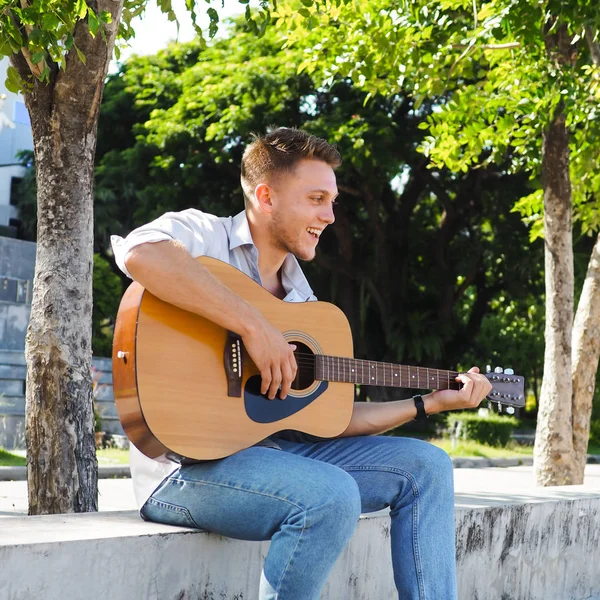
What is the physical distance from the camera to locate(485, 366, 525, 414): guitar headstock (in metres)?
4.36

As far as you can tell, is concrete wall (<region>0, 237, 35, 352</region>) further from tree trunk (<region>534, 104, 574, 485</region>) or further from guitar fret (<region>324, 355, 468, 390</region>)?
guitar fret (<region>324, 355, 468, 390</region>)

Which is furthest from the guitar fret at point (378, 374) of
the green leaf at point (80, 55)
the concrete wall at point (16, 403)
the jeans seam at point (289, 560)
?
the concrete wall at point (16, 403)

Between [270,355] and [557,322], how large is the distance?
5.84 m

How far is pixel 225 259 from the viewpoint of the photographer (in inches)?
145

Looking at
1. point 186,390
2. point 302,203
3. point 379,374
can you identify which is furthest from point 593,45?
point 186,390

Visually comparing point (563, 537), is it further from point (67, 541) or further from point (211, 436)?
point (67, 541)

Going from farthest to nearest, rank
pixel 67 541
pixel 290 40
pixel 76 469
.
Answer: pixel 290 40, pixel 76 469, pixel 67 541

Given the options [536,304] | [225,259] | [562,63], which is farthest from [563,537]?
[536,304]

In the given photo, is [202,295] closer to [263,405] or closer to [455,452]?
→ [263,405]

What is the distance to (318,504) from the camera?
116 inches

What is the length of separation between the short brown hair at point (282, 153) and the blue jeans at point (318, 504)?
98 cm

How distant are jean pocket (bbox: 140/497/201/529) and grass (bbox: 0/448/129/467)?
9.62 meters

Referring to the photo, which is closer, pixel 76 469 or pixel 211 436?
pixel 211 436

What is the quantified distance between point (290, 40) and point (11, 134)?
27403 millimetres
